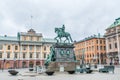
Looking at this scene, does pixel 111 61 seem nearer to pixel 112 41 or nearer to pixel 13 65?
pixel 112 41

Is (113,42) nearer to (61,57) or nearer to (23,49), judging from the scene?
(23,49)

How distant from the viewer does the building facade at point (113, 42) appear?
78.8 meters

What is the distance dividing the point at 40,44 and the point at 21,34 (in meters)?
9.23

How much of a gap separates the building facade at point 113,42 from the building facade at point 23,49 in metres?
26.4

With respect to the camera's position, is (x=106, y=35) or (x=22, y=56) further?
(x=106, y=35)

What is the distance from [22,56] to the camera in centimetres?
8031

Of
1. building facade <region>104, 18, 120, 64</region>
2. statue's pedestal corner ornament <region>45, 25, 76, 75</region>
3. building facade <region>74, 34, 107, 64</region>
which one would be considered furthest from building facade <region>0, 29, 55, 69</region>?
statue's pedestal corner ornament <region>45, 25, 76, 75</region>

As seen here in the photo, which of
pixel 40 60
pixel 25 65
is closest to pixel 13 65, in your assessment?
pixel 25 65

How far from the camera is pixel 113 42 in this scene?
271 feet

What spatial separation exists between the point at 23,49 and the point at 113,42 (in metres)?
38.0

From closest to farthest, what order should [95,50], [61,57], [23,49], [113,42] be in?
[61,57]
[23,49]
[113,42]
[95,50]

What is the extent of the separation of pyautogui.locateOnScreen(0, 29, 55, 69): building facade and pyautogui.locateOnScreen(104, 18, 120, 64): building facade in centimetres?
2641

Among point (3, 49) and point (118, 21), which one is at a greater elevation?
point (118, 21)

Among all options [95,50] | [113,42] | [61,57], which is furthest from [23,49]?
[61,57]
